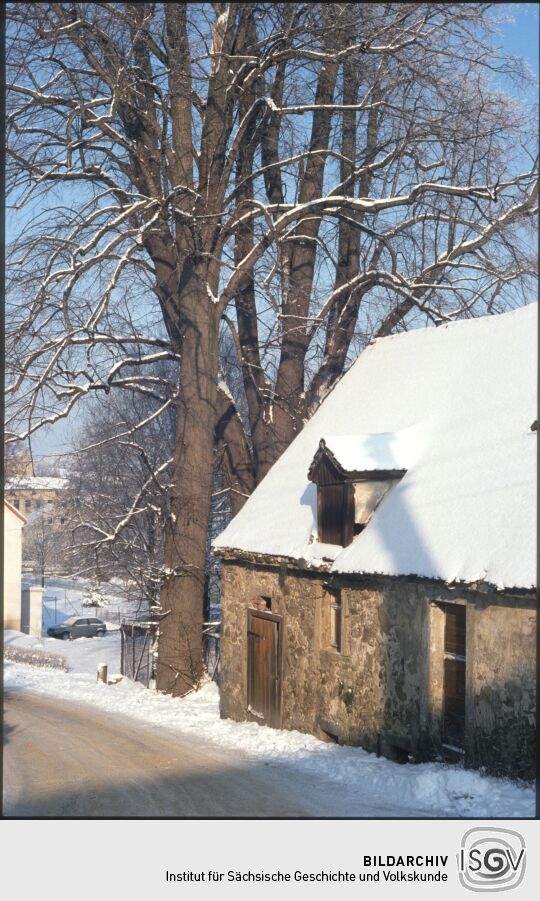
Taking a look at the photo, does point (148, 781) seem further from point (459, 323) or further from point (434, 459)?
point (459, 323)

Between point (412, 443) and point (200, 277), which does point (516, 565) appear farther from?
point (200, 277)

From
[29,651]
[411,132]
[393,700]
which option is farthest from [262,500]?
[29,651]

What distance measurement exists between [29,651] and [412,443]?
2195 cm

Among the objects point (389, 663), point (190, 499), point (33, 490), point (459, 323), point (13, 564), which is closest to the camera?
point (389, 663)

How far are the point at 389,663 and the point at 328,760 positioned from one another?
127 centimetres

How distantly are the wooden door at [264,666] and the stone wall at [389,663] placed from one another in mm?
196

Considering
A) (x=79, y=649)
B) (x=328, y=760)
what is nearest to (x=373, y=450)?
(x=328, y=760)

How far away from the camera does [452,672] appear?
9875 millimetres

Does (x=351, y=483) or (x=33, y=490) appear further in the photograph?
(x=33, y=490)

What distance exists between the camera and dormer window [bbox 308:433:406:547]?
11.7 m

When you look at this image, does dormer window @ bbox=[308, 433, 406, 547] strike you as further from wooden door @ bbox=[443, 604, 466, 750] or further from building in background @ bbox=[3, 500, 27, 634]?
building in background @ bbox=[3, 500, 27, 634]

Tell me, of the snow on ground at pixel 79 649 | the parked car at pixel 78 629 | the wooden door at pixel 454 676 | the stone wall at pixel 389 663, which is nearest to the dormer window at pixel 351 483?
the stone wall at pixel 389 663

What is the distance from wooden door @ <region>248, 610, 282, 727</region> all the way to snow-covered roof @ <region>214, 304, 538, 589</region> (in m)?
1.10

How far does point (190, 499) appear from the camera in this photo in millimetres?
17391
